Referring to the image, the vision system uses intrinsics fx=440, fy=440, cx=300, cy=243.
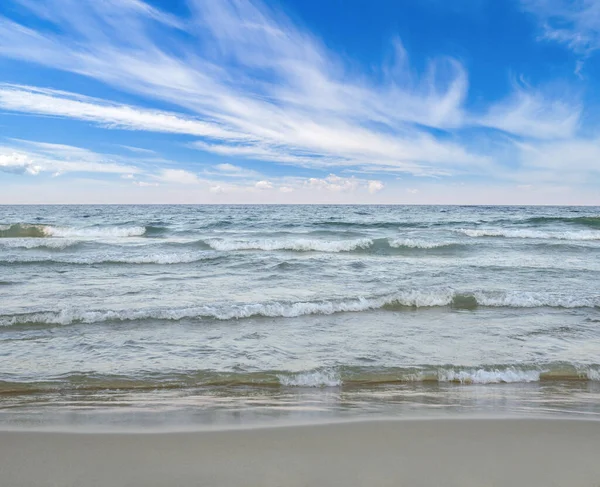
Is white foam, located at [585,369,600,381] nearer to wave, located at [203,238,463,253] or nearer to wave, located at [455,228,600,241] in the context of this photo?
wave, located at [203,238,463,253]

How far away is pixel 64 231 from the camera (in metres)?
28.4

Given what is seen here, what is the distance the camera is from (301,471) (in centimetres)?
293

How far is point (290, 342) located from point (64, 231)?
1060 inches

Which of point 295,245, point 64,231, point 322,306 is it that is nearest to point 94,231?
point 64,231

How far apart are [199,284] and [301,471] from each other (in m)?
8.26

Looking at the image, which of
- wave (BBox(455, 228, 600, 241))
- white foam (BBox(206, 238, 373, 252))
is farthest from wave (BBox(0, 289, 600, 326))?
wave (BBox(455, 228, 600, 241))

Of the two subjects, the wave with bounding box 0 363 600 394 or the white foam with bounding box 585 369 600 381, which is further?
the white foam with bounding box 585 369 600 381

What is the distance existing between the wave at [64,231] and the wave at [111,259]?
1206 cm

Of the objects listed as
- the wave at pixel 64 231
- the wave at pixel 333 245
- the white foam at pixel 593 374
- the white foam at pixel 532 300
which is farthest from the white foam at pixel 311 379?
the wave at pixel 64 231

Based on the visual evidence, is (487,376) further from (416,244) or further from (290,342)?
(416,244)

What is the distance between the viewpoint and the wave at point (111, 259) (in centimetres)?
1433

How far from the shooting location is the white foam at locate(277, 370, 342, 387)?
15.7ft

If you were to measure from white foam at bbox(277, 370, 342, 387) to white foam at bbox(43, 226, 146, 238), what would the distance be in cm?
2453

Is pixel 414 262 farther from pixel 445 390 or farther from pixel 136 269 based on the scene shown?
pixel 445 390
